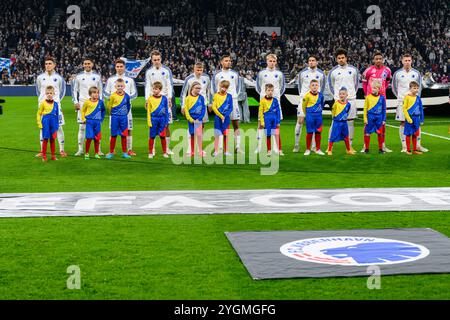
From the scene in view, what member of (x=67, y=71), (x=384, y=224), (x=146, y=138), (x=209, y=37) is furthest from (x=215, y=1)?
(x=384, y=224)

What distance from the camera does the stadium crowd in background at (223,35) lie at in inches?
1475

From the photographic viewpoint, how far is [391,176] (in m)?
10.5

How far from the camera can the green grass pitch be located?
16.1ft

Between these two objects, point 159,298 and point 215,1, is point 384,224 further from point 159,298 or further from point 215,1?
point 215,1

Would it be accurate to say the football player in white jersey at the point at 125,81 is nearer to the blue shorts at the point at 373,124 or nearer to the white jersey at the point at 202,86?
the white jersey at the point at 202,86

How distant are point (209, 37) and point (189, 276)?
120ft

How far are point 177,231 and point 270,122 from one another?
19.3 ft

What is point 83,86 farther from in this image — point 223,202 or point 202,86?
point 223,202

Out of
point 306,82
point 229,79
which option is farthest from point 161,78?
point 306,82

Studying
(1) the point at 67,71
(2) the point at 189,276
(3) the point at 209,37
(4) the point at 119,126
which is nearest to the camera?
(2) the point at 189,276

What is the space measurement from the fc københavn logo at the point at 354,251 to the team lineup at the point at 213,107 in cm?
622

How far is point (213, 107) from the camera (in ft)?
41.0

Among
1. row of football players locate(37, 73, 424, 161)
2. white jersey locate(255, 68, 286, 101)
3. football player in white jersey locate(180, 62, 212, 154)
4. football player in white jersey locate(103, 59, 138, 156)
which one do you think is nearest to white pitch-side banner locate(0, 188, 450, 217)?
row of football players locate(37, 73, 424, 161)

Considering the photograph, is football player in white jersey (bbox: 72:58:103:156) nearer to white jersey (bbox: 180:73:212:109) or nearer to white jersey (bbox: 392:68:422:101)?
white jersey (bbox: 180:73:212:109)
